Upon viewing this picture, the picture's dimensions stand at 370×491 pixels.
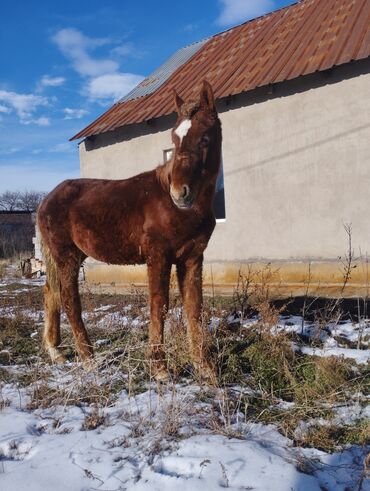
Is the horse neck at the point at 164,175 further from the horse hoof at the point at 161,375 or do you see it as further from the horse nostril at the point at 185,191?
the horse hoof at the point at 161,375

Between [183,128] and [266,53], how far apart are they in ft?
22.4

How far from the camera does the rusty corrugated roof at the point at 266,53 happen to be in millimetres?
7512

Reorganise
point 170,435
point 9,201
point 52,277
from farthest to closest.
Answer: point 9,201 < point 52,277 < point 170,435

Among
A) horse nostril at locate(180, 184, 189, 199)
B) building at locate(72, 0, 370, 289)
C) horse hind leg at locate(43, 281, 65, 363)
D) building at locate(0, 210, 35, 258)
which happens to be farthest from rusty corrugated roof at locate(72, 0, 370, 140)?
building at locate(0, 210, 35, 258)

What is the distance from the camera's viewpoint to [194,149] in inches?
124

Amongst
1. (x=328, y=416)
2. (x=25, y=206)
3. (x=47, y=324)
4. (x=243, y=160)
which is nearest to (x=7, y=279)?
(x=243, y=160)

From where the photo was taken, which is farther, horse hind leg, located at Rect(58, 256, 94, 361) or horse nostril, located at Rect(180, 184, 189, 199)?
horse hind leg, located at Rect(58, 256, 94, 361)

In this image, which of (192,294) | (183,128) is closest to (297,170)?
(192,294)

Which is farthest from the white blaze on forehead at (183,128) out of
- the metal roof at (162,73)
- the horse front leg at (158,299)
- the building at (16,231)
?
the building at (16,231)

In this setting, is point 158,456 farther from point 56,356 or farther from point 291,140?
point 291,140

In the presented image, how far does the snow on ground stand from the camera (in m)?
2.04

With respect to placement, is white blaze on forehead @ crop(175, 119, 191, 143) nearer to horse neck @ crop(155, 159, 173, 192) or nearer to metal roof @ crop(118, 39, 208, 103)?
horse neck @ crop(155, 159, 173, 192)

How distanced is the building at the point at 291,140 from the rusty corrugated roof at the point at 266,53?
0.03 meters

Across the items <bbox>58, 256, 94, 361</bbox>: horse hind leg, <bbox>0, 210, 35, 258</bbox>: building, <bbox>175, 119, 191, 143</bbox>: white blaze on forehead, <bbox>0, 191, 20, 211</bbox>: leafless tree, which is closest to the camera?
<bbox>175, 119, 191, 143</bbox>: white blaze on forehead
